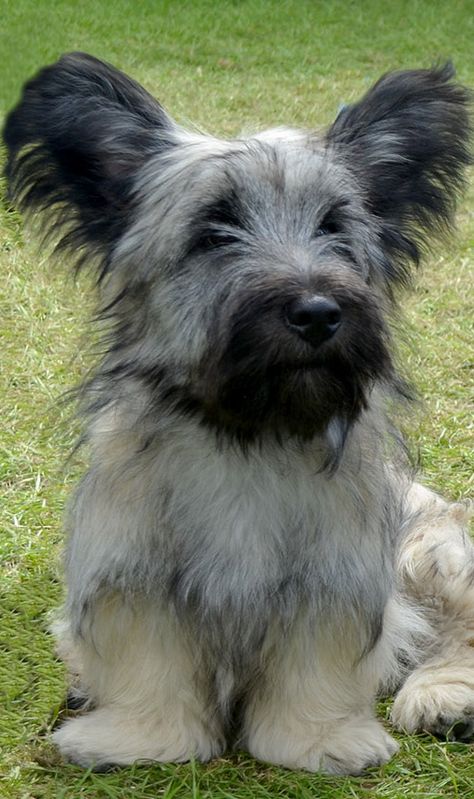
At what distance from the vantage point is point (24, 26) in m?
9.35

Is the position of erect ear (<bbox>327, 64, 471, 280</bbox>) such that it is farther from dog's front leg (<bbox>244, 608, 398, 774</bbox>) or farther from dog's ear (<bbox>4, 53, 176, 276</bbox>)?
dog's front leg (<bbox>244, 608, 398, 774</bbox>)

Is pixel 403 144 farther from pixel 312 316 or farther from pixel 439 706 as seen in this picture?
pixel 439 706

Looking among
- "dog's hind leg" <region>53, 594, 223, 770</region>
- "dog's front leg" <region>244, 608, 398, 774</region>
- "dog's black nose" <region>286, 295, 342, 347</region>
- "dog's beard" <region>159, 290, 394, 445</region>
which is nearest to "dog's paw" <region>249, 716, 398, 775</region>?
"dog's front leg" <region>244, 608, 398, 774</region>

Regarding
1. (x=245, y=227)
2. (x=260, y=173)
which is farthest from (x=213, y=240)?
(x=260, y=173)

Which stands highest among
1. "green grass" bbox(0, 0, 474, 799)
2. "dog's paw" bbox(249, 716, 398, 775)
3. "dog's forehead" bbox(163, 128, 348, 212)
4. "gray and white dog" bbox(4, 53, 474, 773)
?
"dog's forehead" bbox(163, 128, 348, 212)

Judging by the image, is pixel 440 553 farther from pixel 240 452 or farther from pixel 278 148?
pixel 278 148

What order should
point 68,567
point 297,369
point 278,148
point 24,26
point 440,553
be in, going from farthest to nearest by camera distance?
point 24,26 → point 440,553 → point 68,567 → point 278,148 → point 297,369

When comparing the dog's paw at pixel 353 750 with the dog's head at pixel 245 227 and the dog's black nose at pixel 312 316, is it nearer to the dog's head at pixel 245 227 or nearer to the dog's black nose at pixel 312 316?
the dog's head at pixel 245 227

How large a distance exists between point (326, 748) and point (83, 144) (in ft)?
5.42

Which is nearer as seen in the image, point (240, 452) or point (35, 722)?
point (240, 452)

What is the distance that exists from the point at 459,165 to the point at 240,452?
978 millimetres

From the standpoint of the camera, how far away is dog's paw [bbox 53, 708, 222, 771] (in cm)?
328

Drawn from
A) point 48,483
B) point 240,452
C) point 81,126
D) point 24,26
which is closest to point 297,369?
point 240,452

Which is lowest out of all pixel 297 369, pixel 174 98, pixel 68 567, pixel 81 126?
pixel 174 98
